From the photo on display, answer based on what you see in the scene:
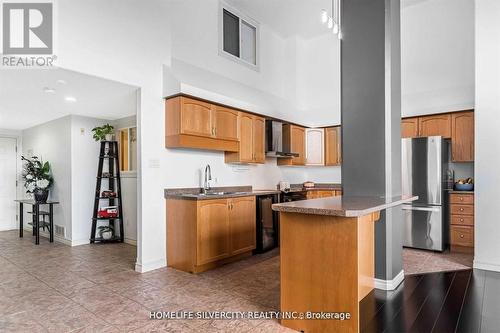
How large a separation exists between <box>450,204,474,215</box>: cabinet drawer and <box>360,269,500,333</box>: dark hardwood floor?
1294mm

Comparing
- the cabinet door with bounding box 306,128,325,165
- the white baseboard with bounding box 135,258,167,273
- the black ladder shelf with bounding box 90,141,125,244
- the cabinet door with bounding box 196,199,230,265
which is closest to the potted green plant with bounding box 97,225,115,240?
the black ladder shelf with bounding box 90,141,125,244

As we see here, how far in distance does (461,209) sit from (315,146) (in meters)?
2.80

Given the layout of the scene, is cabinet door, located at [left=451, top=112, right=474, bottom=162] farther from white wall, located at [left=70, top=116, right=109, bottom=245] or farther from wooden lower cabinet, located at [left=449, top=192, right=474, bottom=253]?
white wall, located at [left=70, top=116, right=109, bottom=245]

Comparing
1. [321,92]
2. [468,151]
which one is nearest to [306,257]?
[468,151]

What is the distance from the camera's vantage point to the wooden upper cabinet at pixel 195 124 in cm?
398

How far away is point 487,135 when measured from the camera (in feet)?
12.6

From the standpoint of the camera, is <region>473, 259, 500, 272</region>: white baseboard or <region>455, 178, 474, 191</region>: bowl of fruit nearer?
<region>473, 259, 500, 272</region>: white baseboard

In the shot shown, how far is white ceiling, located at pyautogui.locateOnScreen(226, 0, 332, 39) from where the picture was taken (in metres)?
5.33

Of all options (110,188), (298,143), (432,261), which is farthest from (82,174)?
(432,261)

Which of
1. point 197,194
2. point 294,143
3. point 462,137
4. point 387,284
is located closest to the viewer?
point 387,284

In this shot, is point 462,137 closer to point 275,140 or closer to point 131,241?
point 275,140

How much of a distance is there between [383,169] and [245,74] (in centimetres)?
335

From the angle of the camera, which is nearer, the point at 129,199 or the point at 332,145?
the point at 129,199

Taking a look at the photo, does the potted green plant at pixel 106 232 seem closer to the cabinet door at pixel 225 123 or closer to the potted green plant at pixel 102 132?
the potted green plant at pixel 102 132
